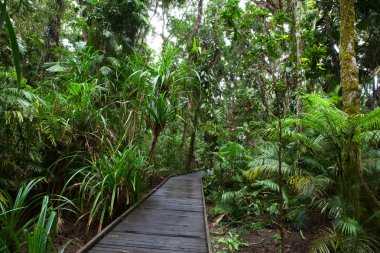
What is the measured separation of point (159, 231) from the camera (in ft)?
9.21

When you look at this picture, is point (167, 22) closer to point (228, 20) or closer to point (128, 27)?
point (128, 27)

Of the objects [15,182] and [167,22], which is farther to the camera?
[167,22]

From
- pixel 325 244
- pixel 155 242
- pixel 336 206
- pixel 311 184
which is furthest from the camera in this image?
pixel 311 184

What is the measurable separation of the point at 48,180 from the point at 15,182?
33 cm

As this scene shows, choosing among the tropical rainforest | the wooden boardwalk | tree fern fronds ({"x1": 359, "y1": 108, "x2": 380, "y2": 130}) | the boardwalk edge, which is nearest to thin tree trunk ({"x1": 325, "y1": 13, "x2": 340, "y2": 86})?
the tropical rainforest

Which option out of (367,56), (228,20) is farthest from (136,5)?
(367,56)

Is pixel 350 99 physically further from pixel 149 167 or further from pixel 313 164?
pixel 149 167

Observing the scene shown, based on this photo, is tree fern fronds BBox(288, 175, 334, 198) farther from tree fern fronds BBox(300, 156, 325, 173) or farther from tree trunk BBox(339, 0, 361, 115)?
tree trunk BBox(339, 0, 361, 115)

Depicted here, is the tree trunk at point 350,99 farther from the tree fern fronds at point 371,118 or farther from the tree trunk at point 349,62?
the tree fern fronds at point 371,118

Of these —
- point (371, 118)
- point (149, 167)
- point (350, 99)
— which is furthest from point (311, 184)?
point (149, 167)

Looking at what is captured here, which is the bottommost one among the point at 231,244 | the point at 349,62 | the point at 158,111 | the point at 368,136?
the point at 231,244

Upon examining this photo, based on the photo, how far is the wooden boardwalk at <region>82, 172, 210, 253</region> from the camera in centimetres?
237

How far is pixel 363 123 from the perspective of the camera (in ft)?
9.52

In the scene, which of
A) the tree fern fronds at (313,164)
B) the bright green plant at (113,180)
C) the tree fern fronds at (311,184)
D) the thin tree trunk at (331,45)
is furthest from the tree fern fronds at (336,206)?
the thin tree trunk at (331,45)
